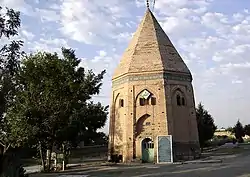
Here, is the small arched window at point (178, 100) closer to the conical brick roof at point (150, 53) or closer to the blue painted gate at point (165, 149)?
the conical brick roof at point (150, 53)

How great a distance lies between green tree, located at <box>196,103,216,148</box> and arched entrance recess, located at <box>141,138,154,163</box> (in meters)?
19.5

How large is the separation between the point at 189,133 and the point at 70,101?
47.0ft

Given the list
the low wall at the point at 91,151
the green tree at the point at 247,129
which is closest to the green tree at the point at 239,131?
the green tree at the point at 247,129

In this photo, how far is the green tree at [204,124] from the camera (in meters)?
56.1

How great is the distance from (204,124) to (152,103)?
70.9 feet

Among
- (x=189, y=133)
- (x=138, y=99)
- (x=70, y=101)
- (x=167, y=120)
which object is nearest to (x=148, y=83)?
(x=138, y=99)

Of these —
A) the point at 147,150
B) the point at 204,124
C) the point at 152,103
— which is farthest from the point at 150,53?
the point at 204,124

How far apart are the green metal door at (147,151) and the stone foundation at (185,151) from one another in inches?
87.8

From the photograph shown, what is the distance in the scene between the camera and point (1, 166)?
1465cm

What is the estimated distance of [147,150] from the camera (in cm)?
3747

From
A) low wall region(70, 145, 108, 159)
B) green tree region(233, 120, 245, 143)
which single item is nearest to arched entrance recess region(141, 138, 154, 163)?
low wall region(70, 145, 108, 159)

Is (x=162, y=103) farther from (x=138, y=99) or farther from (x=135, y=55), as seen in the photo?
(x=135, y=55)

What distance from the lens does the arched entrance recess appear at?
122 ft

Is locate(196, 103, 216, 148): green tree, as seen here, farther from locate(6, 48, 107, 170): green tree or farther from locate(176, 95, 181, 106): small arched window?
locate(6, 48, 107, 170): green tree
